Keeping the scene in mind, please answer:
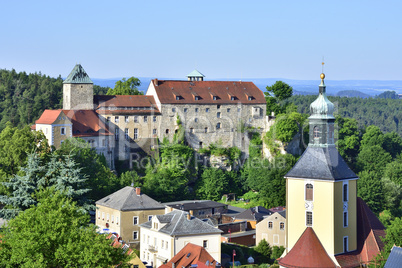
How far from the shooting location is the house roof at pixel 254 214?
61.3 meters

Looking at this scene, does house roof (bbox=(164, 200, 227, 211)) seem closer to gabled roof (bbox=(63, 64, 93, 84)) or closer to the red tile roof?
the red tile roof

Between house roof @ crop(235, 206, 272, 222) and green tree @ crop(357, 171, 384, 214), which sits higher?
green tree @ crop(357, 171, 384, 214)

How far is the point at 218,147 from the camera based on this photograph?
72.5 m

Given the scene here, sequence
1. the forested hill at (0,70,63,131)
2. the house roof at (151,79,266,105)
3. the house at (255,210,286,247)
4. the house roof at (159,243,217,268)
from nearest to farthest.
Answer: the house roof at (159,243,217,268), the house at (255,210,286,247), the house roof at (151,79,266,105), the forested hill at (0,70,63,131)

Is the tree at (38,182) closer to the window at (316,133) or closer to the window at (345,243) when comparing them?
the window at (316,133)

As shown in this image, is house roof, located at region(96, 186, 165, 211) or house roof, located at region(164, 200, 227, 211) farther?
Result: house roof, located at region(164, 200, 227, 211)

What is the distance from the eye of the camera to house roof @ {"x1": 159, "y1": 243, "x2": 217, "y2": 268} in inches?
1784

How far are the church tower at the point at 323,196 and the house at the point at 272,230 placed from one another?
18361mm

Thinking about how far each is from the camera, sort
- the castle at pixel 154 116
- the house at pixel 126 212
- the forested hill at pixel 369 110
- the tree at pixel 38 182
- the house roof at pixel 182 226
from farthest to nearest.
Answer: the forested hill at pixel 369 110
the castle at pixel 154 116
the house at pixel 126 212
the tree at pixel 38 182
the house roof at pixel 182 226

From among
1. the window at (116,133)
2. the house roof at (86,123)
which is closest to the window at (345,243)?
the house roof at (86,123)

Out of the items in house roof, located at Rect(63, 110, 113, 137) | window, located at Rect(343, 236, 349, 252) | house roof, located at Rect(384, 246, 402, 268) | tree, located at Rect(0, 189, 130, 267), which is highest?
house roof, located at Rect(63, 110, 113, 137)

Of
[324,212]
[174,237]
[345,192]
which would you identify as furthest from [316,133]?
[174,237]

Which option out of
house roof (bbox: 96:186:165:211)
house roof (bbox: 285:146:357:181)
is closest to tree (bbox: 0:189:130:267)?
house roof (bbox: 285:146:357:181)

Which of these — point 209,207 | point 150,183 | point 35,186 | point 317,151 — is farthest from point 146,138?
point 317,151
